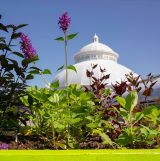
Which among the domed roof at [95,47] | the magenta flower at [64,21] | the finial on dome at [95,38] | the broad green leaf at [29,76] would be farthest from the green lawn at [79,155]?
the finial on dome at [95,38]

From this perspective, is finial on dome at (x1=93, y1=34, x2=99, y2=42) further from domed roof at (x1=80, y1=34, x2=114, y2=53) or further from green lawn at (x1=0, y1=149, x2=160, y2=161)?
green lawn at (x1=0, y1=149, x2=160, y2=161)

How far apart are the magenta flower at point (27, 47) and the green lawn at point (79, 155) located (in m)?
1.29

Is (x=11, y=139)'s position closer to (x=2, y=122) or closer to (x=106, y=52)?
(x=2, y=122)

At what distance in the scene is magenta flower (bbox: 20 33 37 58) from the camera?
9.21ft

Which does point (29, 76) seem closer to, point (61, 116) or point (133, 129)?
point (61, 116)

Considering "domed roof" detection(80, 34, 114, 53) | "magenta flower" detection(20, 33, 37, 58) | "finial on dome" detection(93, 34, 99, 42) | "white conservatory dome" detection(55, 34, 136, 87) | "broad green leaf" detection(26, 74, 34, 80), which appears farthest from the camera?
"finial on dome" detection(93, 34, 99, 42)

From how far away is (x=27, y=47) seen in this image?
2.89 metres

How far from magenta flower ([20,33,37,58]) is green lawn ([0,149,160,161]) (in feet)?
4.24

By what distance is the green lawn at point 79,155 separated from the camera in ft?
5.36

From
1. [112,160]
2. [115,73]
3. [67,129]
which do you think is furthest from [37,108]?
[115,73]

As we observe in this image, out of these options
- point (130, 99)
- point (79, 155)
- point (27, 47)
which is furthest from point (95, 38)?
point (79, 155)

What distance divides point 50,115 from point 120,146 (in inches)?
22.0

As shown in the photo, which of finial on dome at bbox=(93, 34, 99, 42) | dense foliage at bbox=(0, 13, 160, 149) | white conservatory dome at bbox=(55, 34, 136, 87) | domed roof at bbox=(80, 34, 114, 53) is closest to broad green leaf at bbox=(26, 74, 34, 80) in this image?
dense foliage at bbox=(0, 13, 160, 149)

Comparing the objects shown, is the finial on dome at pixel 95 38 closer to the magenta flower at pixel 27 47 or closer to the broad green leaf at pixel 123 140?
the magenta flower at pixel 27 47
